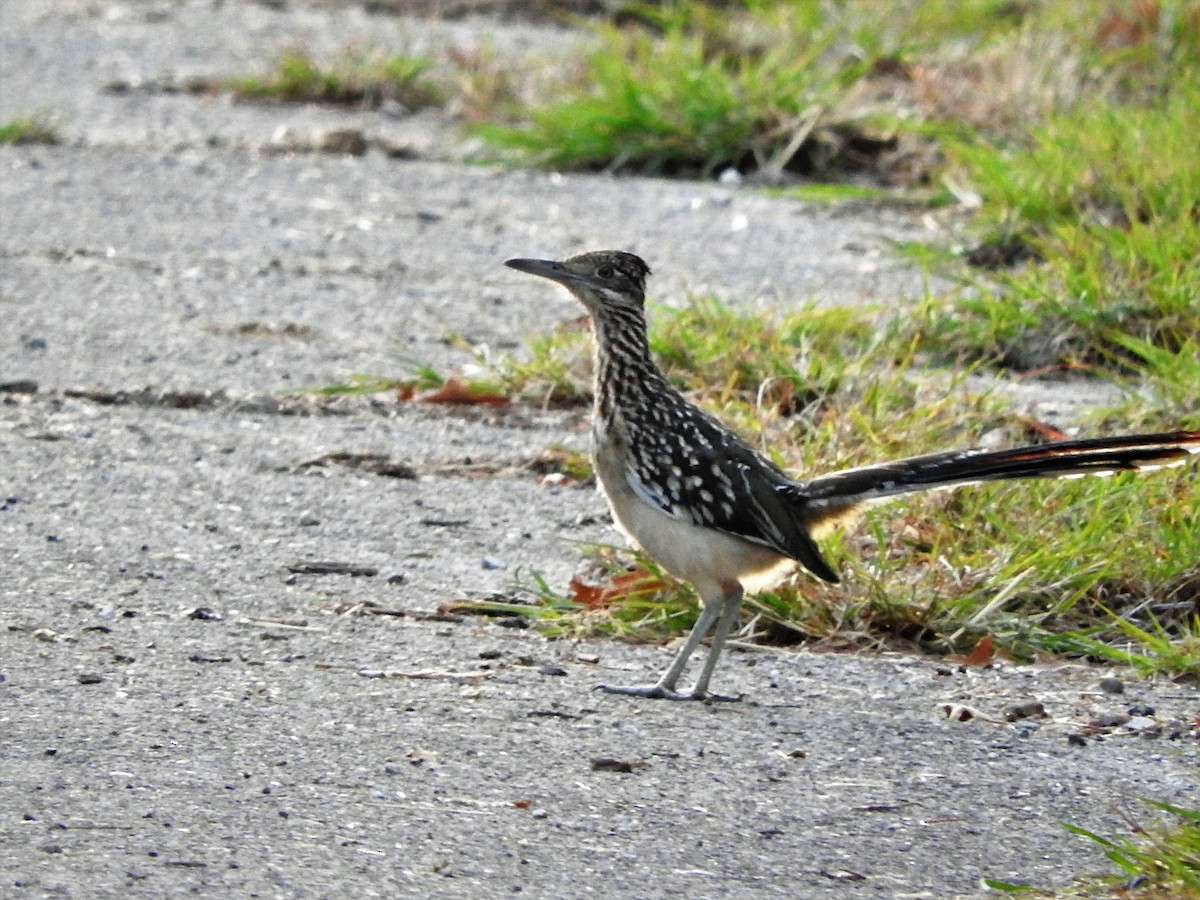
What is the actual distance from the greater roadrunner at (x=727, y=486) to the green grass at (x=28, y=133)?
683 cm

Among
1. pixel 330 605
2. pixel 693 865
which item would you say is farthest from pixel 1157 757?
pixel 330 605

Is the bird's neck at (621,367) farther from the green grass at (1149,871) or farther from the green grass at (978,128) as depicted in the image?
the green grass at (978,128)

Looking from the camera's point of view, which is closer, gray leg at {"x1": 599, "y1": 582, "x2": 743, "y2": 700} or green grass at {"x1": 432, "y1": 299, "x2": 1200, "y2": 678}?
gray leg at {"x1": 599, "y1": 582, "x2": 743, "y2": 700}

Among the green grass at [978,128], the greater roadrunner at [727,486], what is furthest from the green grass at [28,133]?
the greater roadrunner at [727,486]

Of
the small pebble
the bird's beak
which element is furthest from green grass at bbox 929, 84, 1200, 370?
the small pebble

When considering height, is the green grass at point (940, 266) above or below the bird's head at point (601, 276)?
below

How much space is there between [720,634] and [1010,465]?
85 centimetres

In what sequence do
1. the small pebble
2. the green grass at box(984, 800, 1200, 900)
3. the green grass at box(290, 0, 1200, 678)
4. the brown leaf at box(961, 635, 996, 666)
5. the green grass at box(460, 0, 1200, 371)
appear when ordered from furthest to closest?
the green grass at box(460, 0, 1200, 371) < the green grass at box(290, 0, 1200, 678) < the brown leaf at box(961, 635, 996, 666) < the small pebble < the green grass at box(984, 800, 1200, 900)

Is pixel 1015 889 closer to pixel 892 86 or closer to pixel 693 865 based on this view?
pixel 693 865

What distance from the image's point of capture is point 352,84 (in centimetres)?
1285

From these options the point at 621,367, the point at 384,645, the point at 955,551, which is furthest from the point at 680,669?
the point at 955,551

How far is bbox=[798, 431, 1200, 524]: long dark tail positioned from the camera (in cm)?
546

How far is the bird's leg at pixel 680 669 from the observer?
544cm

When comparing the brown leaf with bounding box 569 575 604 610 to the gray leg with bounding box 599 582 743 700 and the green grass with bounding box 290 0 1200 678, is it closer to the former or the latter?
the green grass with bounding box 290 0 1200 678
